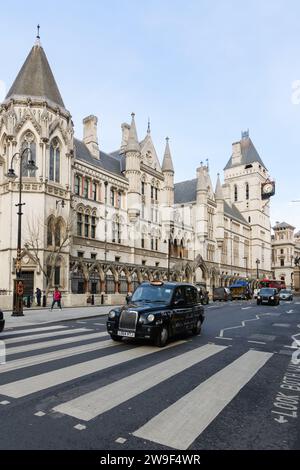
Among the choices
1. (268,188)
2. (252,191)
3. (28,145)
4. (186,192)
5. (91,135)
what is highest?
(268,188)

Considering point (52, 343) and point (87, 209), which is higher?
point (87, 209)

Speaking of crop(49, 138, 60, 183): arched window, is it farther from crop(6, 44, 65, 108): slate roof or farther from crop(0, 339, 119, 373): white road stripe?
crop(0, 339, 119, 373): white road stripe

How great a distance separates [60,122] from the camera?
1351 inches

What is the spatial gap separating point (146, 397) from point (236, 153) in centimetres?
9347

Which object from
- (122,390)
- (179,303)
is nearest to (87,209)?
(179,303)

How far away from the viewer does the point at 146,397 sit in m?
5.04

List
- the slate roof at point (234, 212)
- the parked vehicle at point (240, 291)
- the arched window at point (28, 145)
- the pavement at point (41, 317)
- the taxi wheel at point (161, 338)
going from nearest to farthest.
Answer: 1. the taxi wheel at point (161, 338)
2. the pavement at point (41, 317)
3. the arched window at point (28, 145)
4. the parked vehicle at point (240, 291)
5. the slate roof at point (234, 212)

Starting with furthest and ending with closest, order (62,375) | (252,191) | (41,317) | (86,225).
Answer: (252,191)
(86,225)
(41,317)
(62,375)

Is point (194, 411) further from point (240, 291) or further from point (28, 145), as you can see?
point (240, 291)

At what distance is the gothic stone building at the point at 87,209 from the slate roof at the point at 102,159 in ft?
0.57

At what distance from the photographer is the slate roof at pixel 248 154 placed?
8881 centimetres

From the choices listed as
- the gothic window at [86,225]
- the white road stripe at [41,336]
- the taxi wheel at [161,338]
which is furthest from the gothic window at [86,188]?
the taxi wheel at [161,338]

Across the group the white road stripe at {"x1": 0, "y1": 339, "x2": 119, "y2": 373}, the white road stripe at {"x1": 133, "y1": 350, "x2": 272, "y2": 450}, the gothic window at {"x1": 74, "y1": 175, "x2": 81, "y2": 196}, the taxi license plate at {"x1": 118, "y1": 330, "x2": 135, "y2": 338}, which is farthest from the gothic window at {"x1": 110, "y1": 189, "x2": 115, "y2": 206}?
the white road stripe at {"x1": 133, "y1": 350, "x2": 272, "y2": 450}

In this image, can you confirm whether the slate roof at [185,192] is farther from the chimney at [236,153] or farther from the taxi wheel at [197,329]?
the taxi wheel at [197,329]
